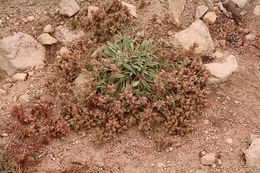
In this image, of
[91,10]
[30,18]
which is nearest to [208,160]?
[91,10]

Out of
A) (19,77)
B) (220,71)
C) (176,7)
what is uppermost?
(176,7)

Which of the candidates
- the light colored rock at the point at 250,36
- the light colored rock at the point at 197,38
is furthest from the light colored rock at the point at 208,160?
the light colored rock at the point at 250,36

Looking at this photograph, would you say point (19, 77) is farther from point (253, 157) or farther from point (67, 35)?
point (253, 157)

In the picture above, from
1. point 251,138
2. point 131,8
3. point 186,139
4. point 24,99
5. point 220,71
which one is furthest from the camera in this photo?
point 131,8

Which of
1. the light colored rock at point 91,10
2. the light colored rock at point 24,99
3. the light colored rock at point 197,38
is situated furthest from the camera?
the light colored rock at point 91,10

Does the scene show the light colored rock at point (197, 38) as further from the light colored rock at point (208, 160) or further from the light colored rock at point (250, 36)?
the light colored rock at point (208, 160)

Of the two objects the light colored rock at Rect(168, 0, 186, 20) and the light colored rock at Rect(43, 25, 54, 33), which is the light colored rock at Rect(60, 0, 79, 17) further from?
the light colored rock at Rect(168, 0, 186, 20)

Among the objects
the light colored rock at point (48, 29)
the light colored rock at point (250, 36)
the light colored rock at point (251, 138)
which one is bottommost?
the light colored rock at point (251, 138)
